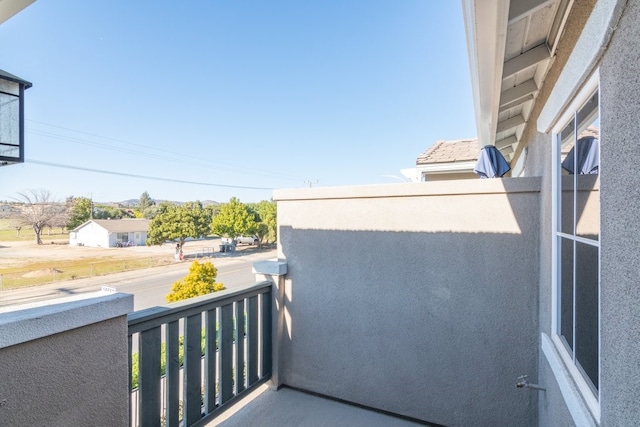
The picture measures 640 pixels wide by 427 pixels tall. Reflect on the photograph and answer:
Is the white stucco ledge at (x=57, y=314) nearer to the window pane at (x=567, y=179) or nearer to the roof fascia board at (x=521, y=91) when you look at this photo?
the window pane at (x=567, y=179)

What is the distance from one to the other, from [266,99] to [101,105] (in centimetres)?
1345

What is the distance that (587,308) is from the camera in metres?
1.84

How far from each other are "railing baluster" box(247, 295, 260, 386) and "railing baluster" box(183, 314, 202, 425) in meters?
0.70

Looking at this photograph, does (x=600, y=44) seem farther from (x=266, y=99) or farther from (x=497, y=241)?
(x=266, y=99)

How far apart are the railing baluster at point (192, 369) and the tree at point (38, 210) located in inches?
164

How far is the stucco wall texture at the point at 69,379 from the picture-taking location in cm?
153

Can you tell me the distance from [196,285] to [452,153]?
9.77 metres

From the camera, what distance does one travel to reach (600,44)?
1.06 meters

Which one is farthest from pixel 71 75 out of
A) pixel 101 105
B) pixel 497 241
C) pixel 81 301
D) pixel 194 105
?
pixel 497 241

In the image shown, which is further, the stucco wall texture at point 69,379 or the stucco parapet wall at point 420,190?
the stucco parapet wall at point 420,190

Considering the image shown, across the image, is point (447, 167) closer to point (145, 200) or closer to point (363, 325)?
point (363, 325)

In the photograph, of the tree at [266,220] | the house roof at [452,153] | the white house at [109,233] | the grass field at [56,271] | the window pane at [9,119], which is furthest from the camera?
the tree at [266,220]

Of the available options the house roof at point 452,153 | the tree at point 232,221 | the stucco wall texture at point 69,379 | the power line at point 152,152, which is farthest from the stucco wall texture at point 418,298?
the tree at point 232,221

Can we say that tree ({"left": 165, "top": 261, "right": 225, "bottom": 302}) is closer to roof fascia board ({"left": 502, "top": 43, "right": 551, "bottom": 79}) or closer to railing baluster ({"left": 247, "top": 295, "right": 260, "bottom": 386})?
railing baluster ({"left": 247, "top": 295, "right": 260, "bottom": 386})
